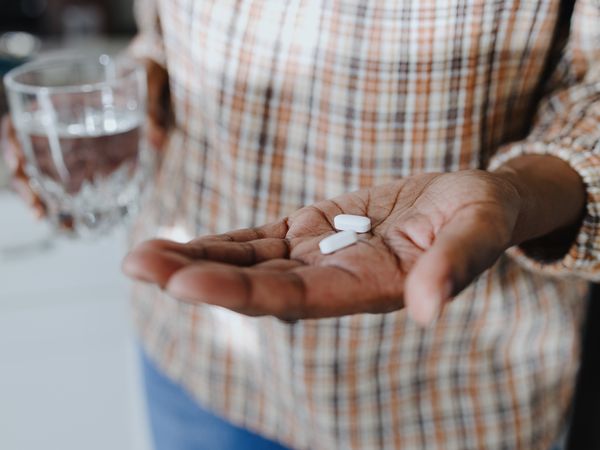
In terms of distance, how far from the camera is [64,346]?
120 cm

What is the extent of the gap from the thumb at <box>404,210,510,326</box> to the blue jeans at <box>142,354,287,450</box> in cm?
39

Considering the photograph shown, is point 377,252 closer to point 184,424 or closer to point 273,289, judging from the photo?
point 273,289

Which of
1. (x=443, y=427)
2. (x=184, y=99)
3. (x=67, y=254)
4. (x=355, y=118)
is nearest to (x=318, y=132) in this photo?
(x=355, y=118)

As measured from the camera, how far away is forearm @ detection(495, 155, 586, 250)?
0.42m

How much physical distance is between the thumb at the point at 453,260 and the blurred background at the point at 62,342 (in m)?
0.83

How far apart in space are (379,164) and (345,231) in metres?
0.17

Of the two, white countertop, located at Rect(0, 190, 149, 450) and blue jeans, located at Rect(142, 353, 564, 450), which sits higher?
blue jeans, located at Rect(142, 353, 564, 450)

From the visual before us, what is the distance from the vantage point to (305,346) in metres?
0.58

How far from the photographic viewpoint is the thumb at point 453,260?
30 cm

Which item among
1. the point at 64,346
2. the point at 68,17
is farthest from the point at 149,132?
the point at 68,17

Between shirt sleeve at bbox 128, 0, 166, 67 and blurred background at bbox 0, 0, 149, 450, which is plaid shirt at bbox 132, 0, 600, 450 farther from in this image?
blurred background at bbox 0, 0, 149, 450

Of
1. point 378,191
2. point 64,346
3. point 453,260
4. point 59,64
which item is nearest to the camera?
point 453,260

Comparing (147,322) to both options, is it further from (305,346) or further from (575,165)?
(575,165)

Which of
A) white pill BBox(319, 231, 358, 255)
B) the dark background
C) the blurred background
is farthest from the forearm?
the dark background
